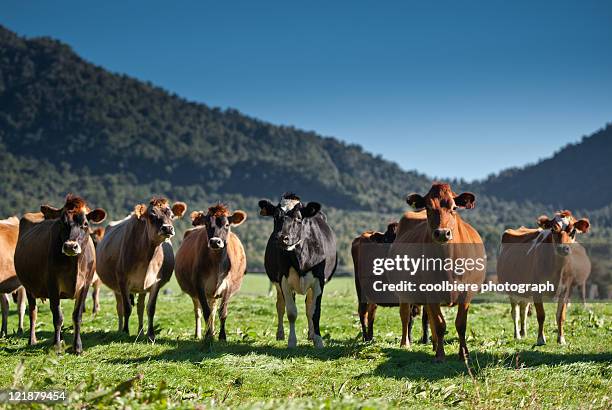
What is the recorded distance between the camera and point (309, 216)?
13.0 metres

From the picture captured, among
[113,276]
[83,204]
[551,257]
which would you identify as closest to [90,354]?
[83,204]

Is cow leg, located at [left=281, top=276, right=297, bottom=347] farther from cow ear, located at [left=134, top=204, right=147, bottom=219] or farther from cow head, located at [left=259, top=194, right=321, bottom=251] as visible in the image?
cow ear, located at [left=134, top=204, right=147, bottom=219]

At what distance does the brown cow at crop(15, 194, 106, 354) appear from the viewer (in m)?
11.7

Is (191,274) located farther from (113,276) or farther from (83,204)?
(83,204)

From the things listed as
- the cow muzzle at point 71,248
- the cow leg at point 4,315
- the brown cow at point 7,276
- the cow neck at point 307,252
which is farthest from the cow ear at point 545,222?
the cow leg at point 4,315

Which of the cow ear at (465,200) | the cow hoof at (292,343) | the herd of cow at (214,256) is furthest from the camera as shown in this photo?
the cow hoof at (292,343)

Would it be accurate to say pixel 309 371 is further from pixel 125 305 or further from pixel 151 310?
pixel 125 305

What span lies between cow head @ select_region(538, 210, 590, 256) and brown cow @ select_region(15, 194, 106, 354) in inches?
351

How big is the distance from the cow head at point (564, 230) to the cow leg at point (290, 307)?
5.49 m

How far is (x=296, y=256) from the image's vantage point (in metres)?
12.6

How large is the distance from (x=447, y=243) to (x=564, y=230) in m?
3.89

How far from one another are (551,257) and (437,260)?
13.1 ft

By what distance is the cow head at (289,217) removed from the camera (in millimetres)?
12173

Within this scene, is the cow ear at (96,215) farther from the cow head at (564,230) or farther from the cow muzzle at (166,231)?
the cow head at (564,230)
